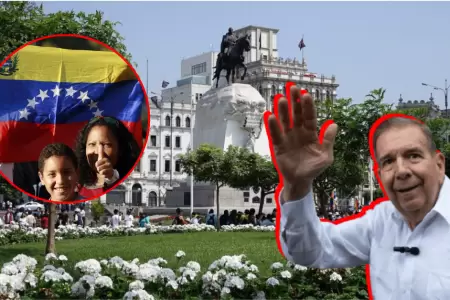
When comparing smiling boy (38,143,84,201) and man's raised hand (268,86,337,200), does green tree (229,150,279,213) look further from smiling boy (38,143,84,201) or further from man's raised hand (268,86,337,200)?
man's raised hand (268,86,337,200)

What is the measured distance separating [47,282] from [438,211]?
4528mm

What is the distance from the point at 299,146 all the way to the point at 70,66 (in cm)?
248

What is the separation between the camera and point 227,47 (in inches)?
1437

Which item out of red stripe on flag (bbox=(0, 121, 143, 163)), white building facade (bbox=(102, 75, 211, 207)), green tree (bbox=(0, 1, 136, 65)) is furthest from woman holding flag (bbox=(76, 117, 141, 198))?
white building facade (bbox=(102, 75, 211, 207))

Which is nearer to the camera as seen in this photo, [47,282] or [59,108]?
[59,108]

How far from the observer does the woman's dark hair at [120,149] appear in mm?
3814

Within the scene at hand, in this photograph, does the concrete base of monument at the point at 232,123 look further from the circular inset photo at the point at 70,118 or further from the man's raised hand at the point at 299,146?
the man's raised hand at the point at 299,146

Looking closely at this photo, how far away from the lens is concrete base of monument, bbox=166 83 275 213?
34.7m

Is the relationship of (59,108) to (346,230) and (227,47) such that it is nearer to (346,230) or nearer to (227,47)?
(346,230)

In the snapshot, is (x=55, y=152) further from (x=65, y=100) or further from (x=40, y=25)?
(x=40, y=25)

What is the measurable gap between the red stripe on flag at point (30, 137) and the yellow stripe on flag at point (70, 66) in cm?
30

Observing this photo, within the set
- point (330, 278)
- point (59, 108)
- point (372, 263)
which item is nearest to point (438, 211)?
point (372, 263)

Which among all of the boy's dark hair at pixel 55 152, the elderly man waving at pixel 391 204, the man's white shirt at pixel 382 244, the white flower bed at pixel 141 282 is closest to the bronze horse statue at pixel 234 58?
the white flower bed at pixel 141 282

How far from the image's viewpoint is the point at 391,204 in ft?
7.97
